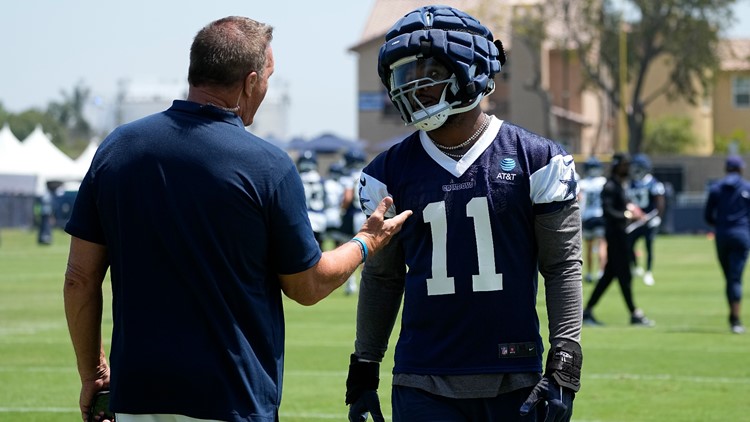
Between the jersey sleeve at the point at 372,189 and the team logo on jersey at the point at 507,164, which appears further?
the jersey sleeve at the point at 372,189

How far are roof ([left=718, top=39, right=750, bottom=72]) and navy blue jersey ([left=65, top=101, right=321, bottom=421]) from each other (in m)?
62.9

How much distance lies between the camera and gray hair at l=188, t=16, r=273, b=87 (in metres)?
4.64

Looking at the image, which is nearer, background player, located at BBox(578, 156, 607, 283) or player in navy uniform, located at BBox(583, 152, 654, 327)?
player in navy uniform, located at BBox(583, 152, 654, 327)

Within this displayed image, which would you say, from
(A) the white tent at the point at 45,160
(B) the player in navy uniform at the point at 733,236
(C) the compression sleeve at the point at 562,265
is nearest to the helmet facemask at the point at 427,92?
(C) the compression sleeve at the point at 562,265

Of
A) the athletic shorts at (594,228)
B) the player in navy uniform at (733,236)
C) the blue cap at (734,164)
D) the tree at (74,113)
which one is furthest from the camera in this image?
the tree at (74,113)

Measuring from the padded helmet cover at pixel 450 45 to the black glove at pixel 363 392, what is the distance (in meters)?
1.09

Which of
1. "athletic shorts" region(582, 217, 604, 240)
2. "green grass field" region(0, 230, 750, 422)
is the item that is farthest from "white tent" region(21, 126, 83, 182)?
"green grass field" region(0, 230, 750, 422)

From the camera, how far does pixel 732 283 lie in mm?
15867

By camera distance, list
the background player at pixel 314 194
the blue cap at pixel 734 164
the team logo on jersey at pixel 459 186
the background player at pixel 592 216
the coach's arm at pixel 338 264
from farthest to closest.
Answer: the background player at pixel 592 216
the background player at pixel 314 194
the blue cap at pixel 734 164
the team logo on jersey at pixel 459 186
the coach's arm at pixel 338 264

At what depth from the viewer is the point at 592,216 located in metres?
27.1

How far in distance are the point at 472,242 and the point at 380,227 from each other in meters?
0.34

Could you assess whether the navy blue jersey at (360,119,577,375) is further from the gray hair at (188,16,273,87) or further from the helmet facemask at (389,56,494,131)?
the gray hair at (188,16,273,87)

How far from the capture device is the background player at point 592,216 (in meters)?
26.2

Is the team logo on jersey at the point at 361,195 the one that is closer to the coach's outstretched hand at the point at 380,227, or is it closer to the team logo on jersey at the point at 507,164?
the coach's outstretched hand at the point at 380,227
